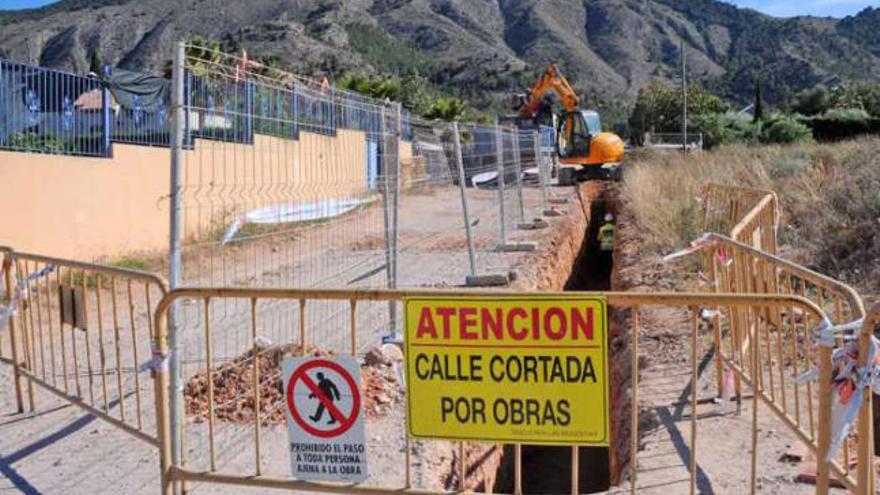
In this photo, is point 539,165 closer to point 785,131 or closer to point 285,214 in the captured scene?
point 285,214

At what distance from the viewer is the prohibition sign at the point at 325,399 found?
4.08 meters

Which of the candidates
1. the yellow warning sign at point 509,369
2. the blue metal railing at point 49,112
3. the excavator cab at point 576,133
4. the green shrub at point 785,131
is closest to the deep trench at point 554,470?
the yellow warning sign at point 509,369

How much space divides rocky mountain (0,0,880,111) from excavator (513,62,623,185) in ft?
237

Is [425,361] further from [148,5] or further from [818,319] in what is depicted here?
[148,5]

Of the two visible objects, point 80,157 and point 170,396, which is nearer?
point 170,396

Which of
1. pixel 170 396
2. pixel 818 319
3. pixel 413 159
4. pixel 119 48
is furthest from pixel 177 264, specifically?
pixel 119 48

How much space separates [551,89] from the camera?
120 feet

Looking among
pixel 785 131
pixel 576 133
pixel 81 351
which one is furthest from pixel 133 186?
pixel 785 131

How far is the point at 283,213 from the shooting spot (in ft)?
23.0

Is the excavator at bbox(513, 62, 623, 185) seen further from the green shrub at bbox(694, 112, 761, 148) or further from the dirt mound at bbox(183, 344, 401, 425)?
the dirt mound at bbox(183, 344, 401, 425)

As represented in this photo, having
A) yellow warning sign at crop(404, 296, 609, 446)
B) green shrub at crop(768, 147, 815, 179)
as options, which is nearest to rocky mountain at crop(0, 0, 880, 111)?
green shrub at crop(768, 147, 815, 179)

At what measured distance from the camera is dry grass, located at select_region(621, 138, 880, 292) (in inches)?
440

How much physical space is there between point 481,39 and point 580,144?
5083 inches

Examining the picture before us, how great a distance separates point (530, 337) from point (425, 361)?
0.48 m
